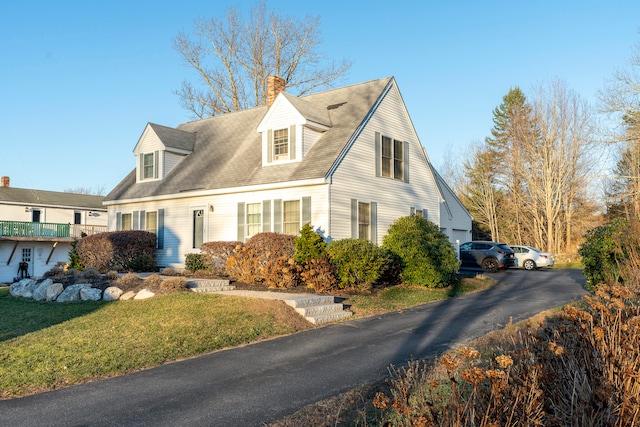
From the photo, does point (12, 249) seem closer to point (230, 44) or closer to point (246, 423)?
point (230, 44)

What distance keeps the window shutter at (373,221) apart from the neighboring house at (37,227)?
2593 cm

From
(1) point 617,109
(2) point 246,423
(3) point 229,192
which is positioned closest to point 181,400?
(2) point 246,423

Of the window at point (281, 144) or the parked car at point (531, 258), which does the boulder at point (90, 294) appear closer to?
the window at point (281, 144)

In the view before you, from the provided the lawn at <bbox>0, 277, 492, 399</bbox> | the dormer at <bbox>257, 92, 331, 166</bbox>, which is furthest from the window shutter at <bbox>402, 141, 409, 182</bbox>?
the lawn at <bbox>0, 277, 492, 399</bbox>

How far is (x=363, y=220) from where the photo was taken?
18.7m

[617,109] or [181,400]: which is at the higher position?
[617,109]

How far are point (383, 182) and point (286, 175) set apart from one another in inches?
164

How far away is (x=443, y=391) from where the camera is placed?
5426 mm

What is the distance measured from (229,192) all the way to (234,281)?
4.56 meters

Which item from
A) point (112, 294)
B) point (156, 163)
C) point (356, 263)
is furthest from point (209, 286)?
point (156, 163)

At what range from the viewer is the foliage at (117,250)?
19938 mm

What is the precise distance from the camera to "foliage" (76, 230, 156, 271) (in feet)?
65.4

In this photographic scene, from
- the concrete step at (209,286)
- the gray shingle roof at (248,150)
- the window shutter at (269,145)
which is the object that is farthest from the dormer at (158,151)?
the concrete step at (209,286)

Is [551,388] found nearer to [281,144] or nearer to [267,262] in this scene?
[267,262]
